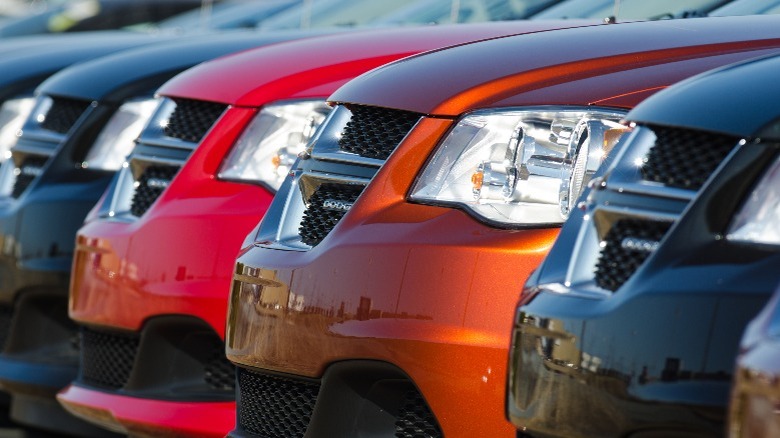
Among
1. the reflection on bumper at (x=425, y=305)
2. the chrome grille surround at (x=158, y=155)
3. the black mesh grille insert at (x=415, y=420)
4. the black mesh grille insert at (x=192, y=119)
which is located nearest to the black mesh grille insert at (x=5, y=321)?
the chrome grille surround at (x=158, y=155)

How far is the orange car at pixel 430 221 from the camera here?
3.52 m

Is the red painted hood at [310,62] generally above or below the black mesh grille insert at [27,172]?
above

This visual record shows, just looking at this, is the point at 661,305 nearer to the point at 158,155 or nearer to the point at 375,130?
the point at 375,130

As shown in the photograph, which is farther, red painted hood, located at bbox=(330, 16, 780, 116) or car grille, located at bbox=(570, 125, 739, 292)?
red painted hood, located at bbox=(330, 16, 780, 116)

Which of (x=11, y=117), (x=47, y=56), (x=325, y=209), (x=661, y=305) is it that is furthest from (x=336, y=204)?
(x=47, y=56)

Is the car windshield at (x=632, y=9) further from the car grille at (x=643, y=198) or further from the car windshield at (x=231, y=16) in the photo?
the car windshield at (x=231, y=16)

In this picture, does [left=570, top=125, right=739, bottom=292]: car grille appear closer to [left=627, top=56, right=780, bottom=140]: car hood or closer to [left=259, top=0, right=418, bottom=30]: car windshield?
[left=627, top=56, right=780, bottom=140]: car hood

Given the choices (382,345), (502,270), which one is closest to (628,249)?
(502,270)

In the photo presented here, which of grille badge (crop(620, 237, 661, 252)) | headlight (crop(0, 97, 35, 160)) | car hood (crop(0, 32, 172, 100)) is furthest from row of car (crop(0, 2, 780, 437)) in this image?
car hood (crop(0, 32, 172, 100))

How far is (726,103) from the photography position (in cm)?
303

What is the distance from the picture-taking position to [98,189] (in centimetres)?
582

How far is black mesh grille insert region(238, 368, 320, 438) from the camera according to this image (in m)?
4.09

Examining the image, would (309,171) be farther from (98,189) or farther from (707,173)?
(98,189)

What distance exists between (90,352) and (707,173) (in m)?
2.82
